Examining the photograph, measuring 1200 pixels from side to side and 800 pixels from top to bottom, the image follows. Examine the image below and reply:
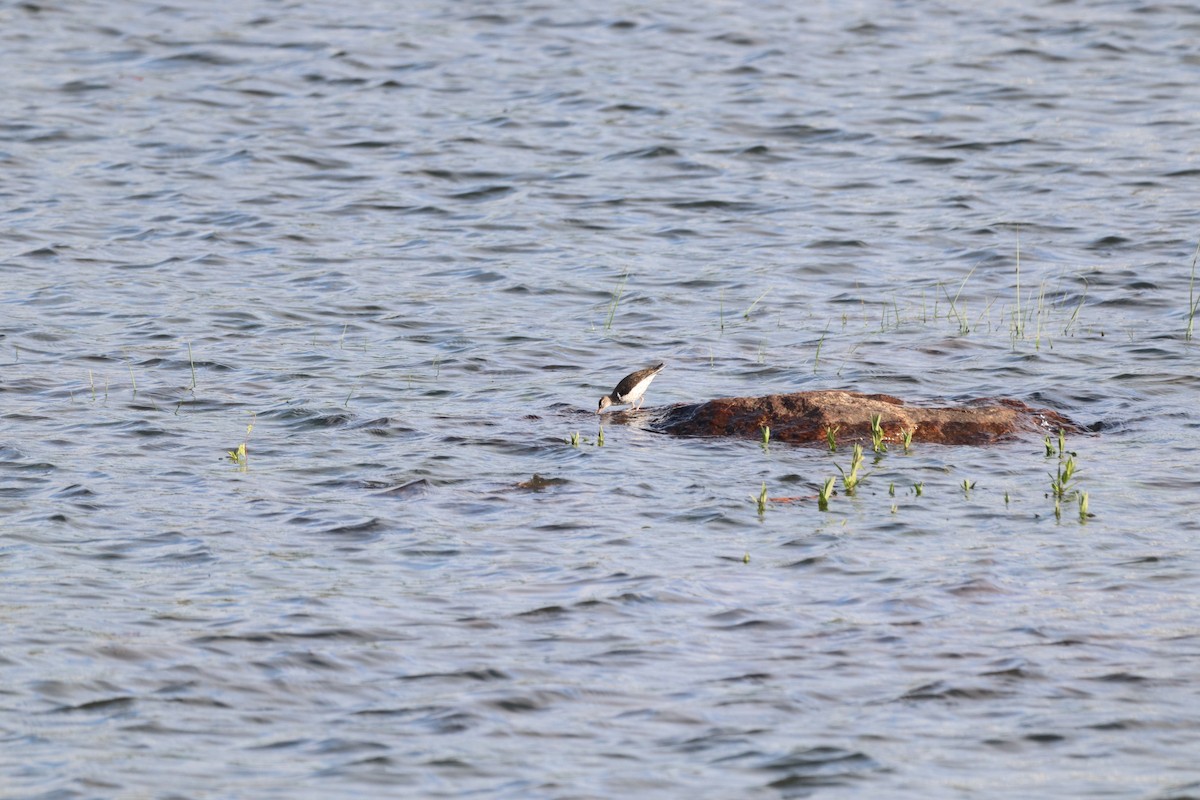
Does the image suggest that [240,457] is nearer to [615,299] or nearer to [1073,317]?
[615,299]

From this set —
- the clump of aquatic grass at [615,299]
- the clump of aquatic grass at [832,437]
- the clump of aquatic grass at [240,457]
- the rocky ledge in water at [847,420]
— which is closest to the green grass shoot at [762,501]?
the clump of aquatic grass at [832,437]

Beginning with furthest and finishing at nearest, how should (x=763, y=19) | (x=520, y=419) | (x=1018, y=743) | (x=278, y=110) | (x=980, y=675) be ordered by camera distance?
(x=763, y=19), (x=278, y=110), (x=520, y=419), (x=980, y=675), (x=1018, y=743)

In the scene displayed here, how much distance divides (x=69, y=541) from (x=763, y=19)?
19.9 metres

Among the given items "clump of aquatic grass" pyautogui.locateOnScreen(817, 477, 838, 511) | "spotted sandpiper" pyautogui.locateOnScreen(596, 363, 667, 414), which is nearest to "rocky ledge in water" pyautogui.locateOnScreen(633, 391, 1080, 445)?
"spotted sandpiper" pyautogui.locateOnScreen(596, 363, 667, 414)

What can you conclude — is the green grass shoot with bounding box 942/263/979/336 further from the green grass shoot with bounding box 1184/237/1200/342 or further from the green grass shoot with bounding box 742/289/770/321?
the green grass shoot with bounding box 1184/237/1200/342

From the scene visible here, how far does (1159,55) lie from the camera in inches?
973

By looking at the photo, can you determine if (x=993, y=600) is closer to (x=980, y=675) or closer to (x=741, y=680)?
(x=980, y=675)

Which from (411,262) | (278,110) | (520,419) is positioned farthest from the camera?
(278,110)

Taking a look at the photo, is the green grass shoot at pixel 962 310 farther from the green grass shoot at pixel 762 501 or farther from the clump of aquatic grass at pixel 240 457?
the clump of aquatic grass at pixel 240 457

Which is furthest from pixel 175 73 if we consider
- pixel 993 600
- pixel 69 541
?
pixel 993 600

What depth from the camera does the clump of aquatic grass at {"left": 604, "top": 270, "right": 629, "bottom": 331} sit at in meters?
15.0

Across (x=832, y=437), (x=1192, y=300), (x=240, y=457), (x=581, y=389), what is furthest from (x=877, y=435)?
(x=1192, y=300)

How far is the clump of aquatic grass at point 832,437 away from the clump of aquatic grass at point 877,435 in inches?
9.3

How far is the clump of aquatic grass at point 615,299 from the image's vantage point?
15.0 m
